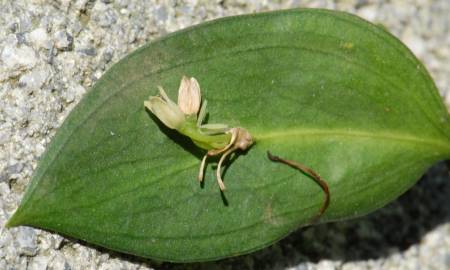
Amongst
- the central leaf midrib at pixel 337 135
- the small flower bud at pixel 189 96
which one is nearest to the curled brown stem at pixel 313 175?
the central leaf midrib at pixel 337 135

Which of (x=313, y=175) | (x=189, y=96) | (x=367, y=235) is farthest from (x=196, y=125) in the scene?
(x=367, y=235)

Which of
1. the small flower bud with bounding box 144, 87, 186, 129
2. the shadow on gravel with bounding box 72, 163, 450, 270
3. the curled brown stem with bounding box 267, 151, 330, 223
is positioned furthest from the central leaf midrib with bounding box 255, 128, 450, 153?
the shadow on gravel with bounding box 72, 163, 450, 270

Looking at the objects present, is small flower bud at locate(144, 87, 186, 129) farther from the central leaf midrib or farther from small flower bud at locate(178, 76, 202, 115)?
the central leaf midrib

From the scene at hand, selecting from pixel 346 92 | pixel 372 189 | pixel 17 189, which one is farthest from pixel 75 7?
pixel 372 189

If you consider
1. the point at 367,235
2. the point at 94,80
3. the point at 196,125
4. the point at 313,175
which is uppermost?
the point at 94,80

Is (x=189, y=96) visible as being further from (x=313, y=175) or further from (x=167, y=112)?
(x=313, y=175)
